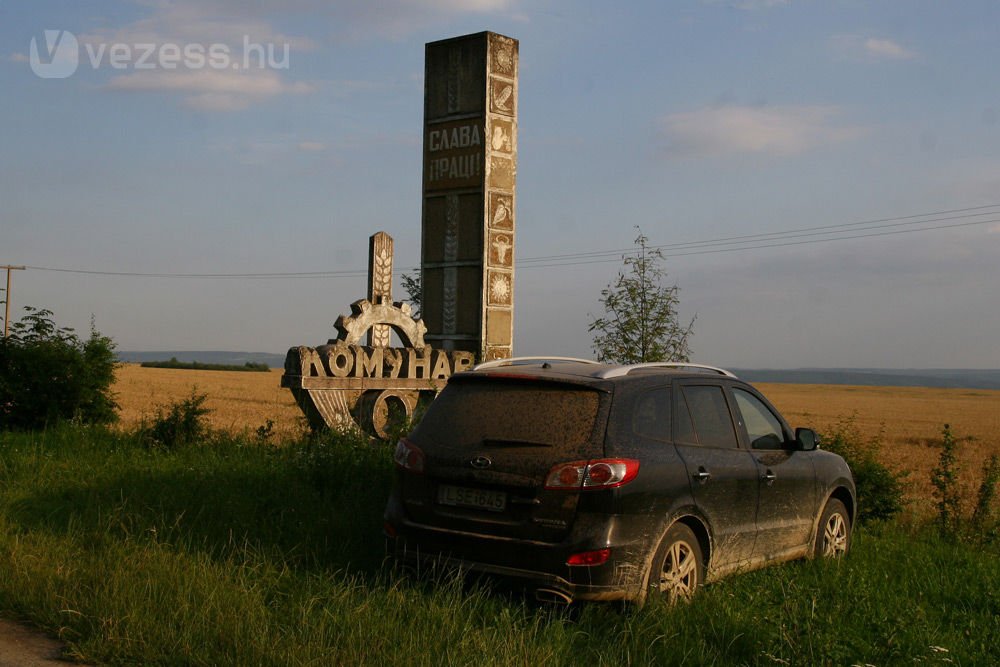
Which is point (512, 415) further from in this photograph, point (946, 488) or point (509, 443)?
point (946, 488)

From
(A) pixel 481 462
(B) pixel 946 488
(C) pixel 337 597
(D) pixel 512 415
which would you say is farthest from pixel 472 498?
(B) pixel 946 488

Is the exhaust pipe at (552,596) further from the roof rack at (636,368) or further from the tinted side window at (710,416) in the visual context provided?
the tinted side window at (710,416)

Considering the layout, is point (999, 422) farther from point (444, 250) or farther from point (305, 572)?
point (305, 572)

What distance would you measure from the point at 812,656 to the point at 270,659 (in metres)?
2.74

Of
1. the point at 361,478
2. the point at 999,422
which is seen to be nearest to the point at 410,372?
the point at 361,478

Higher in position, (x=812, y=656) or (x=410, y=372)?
(x=410, y=372)

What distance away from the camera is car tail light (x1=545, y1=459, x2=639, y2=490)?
600cm

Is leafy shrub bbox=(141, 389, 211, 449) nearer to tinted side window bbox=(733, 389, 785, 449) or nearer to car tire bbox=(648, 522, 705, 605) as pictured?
tinted side window bbox=(733, 389, 785, 449)

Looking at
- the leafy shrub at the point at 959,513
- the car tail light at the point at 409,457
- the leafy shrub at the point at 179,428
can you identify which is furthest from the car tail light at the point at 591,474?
the leafy shrub at the point at 179,428

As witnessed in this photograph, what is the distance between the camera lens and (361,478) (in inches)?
374

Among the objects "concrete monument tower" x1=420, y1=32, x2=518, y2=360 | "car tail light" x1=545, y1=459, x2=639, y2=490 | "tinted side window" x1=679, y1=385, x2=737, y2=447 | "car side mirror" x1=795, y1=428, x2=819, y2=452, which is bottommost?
"car tail light" x1=545, y1=459, x2=639, y2=490

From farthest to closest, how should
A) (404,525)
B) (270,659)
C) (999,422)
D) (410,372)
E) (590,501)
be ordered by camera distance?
(999,422), (410,372), (404,525), (590,501), (270,659)

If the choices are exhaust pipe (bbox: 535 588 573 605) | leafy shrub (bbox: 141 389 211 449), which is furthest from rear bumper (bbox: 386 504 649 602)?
leafy shrub (bbox: 141 389 211 449)

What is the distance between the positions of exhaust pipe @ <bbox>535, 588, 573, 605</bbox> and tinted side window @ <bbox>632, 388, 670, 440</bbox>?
1103 mm
